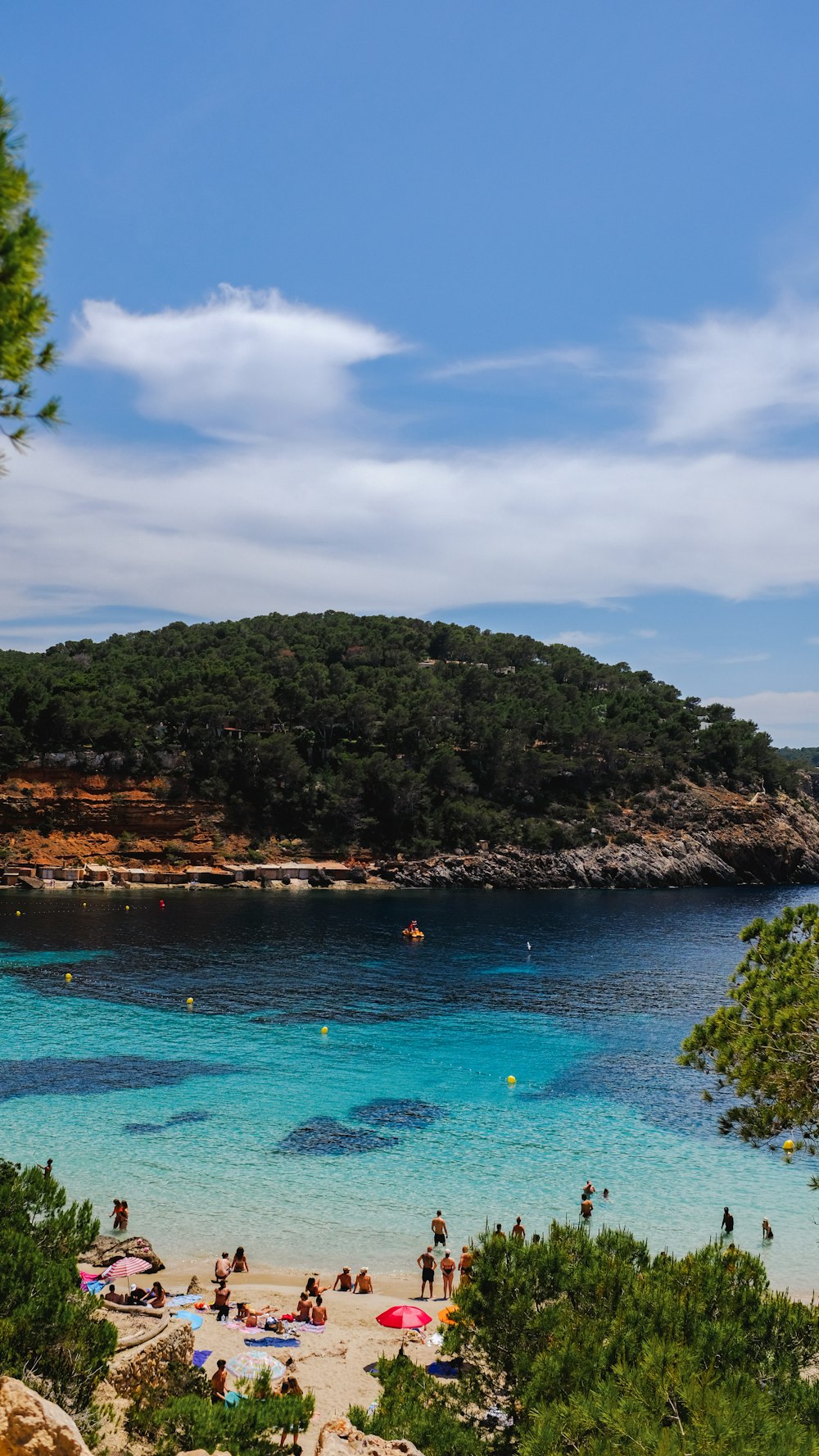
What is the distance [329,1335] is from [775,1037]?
11.0m

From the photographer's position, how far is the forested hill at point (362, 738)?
93.8 m

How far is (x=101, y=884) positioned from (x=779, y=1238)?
230 ft

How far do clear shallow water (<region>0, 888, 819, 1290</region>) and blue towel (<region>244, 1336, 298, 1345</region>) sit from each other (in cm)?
400

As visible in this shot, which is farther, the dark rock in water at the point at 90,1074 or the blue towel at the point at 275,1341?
the dark rock in water at the point at 90,1074

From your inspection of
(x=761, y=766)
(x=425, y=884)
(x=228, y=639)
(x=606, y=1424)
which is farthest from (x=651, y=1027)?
(x=228, y=639)

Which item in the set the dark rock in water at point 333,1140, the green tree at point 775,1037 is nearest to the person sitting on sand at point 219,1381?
the green tree at point 775,1037

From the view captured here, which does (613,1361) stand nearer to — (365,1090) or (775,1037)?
(775,1037)

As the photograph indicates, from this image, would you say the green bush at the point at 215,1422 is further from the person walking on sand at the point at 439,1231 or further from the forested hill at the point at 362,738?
the forested hill at the point at 362,738

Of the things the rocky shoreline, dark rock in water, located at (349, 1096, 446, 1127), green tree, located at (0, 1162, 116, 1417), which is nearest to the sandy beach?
green tree, located at (0, 1162, 116, 1417)

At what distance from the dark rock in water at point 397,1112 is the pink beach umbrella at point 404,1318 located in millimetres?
11148

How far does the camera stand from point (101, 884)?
8050 cm

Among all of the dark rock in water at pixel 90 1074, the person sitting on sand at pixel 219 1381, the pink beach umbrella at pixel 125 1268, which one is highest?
the person sitting on sand at pixel 219 1381

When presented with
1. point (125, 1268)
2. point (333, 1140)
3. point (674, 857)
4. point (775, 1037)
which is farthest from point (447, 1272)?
point (674, 857)

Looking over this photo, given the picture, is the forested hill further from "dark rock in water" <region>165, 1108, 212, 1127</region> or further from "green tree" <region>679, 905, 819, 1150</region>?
"green tree" <region>679, 905, 819, 1150</region>
